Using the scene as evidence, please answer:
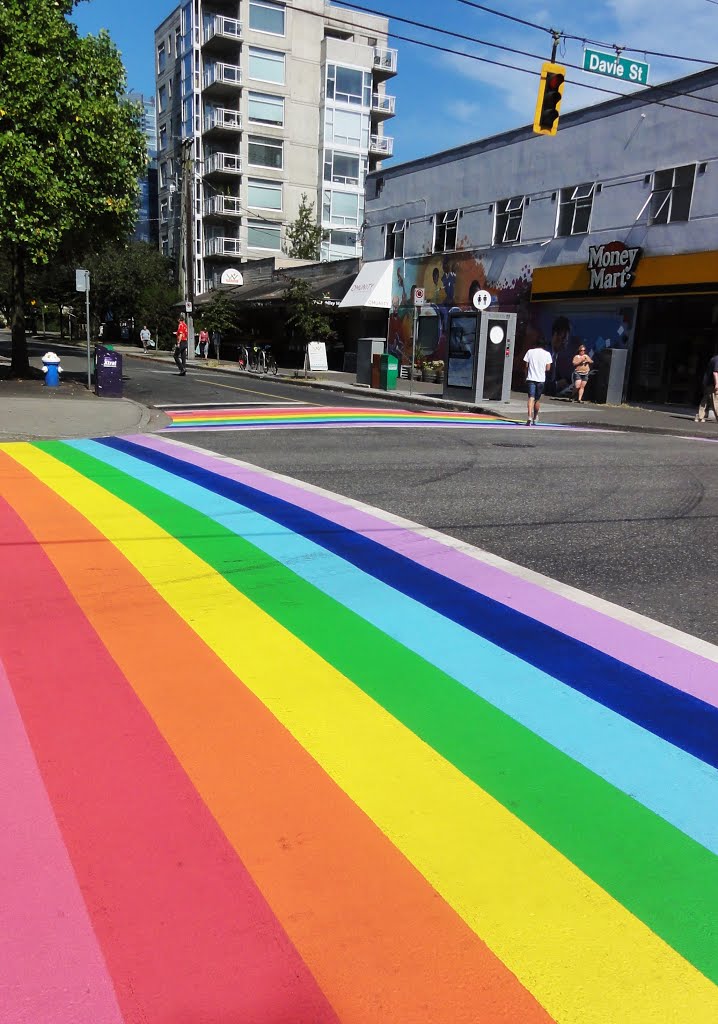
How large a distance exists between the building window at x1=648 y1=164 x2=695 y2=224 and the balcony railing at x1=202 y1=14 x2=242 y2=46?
40008 mm

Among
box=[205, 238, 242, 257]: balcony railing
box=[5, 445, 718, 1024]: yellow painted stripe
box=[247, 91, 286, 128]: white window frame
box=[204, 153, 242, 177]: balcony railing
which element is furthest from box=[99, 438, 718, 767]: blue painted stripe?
box=[247, 91, 286, 128]: white window frame

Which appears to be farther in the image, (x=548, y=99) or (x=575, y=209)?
(x=575, y=209)

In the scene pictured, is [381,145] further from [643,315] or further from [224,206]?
[643,315]

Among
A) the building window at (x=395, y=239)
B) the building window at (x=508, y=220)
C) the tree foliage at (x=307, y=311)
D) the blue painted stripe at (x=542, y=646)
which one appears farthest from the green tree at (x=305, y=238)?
the blue painted stripe at (x=542, y=646)

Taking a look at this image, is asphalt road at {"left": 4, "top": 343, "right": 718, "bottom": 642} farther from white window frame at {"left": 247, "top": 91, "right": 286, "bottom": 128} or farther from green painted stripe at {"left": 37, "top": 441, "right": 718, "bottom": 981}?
white window frame at {"left": 247, "top": 91, "right": 286, "bottom": 128}

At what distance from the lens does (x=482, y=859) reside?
2.45 m

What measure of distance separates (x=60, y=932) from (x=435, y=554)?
4.03m

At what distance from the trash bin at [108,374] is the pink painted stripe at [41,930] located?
16248 mm

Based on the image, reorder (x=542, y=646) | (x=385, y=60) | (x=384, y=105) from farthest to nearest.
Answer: (x=384, y=105) → (x=385, y=60) → (x=542, y=646)

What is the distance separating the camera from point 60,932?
2.11 meters

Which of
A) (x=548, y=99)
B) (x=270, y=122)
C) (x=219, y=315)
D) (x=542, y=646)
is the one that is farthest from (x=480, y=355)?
(x=270, y=122)

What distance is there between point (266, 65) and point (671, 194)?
1631 inches

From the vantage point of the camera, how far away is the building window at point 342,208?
177 ft

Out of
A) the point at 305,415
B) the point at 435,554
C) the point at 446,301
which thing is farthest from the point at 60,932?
the point at 446,301
